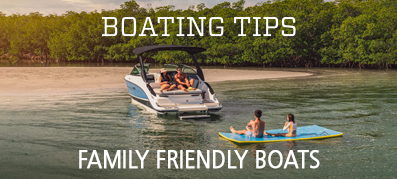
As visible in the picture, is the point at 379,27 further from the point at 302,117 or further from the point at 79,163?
the point at 79,163

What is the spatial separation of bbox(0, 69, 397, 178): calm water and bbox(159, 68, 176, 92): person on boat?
1.14 meters

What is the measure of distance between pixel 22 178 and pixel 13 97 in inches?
474

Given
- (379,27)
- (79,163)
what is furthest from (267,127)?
(379,27)

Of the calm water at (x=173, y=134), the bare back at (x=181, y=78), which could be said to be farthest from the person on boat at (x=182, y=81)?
the calm water at (x=173, y=134)

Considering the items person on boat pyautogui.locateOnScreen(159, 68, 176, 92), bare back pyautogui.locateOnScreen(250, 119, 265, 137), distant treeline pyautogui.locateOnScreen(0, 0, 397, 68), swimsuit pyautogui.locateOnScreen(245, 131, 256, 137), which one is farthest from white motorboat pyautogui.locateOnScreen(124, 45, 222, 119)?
distant treeline pyautogui.locateOnScreen(0, 0, 397, 68)

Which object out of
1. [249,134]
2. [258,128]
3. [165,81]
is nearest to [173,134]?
[249,134]

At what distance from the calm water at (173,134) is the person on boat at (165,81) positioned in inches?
44.7

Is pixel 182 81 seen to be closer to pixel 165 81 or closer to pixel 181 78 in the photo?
pixel 181 78

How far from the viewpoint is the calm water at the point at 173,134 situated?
6777 mm

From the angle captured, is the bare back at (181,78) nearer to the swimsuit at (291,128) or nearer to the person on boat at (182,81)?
the person on boat at (182,81)

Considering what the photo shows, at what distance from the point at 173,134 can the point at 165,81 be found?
12.4 ft

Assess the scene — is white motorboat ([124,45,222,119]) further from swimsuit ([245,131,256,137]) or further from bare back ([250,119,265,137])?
bare back ([250,119,265,137])

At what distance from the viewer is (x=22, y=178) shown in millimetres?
6348

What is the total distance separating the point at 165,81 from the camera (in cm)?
1329
